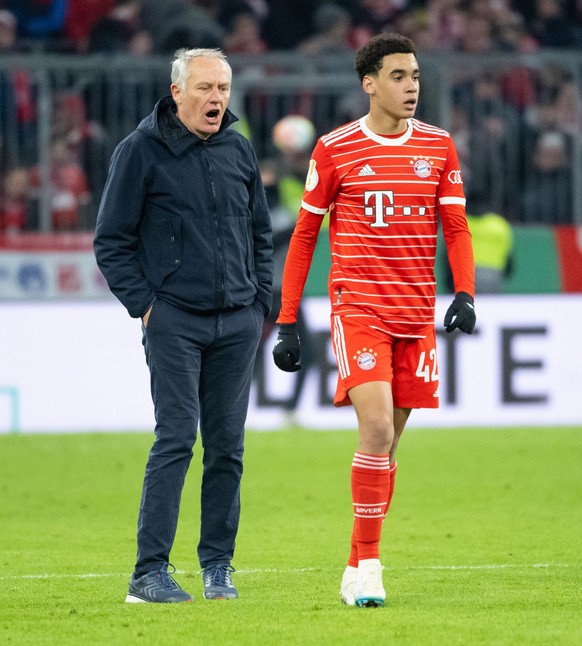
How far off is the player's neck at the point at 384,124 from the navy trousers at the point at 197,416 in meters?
0.93

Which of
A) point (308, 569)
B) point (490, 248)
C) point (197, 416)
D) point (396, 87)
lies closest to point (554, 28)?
point (490, 248)

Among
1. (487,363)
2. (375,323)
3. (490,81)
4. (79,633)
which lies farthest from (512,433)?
(79,633)

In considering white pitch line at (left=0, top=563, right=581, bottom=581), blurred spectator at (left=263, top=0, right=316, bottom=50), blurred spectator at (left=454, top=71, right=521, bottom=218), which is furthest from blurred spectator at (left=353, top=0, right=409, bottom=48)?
Answer: white pitch line at (left=0, top=563, right=581, bottom=581)

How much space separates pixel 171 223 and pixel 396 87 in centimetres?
111

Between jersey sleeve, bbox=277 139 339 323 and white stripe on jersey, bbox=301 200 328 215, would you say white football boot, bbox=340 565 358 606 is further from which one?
white stripe on jersey, bbox=301 200 328 215

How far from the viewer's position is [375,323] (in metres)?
6.40

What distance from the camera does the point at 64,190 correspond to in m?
15.4

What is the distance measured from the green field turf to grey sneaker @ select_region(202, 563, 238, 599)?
78 millimetres

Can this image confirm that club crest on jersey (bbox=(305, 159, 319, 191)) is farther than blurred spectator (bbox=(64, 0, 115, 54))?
No

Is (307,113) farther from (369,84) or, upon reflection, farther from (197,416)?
(197,416)

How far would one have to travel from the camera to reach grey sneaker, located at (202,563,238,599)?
640 centimetres

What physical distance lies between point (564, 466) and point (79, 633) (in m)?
7.15

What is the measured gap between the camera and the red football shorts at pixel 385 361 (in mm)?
6312

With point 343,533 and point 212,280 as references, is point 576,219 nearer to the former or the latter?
point 343,533
